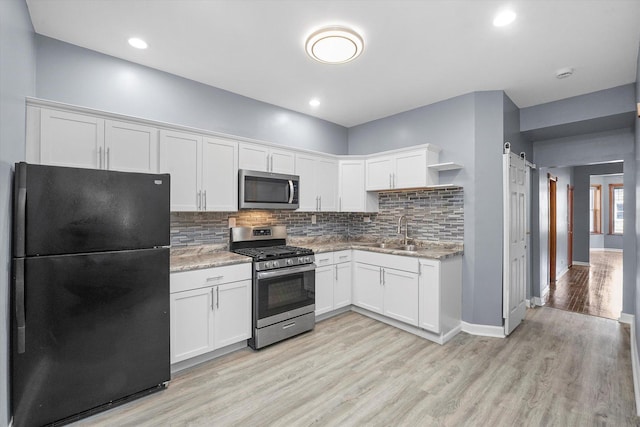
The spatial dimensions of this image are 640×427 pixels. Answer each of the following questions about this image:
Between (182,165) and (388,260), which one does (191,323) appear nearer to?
(182,165)

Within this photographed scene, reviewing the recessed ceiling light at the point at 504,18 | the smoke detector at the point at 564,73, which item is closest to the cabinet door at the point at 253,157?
the recessed ceiling light at the point at 504,18

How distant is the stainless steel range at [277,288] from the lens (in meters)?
2.97

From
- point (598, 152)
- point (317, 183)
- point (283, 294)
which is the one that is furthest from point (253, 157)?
point (598, 152)

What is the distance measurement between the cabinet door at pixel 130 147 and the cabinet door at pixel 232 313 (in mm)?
1298

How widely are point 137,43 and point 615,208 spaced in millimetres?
12979

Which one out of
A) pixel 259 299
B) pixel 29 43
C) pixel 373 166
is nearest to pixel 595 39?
pixel 373 166

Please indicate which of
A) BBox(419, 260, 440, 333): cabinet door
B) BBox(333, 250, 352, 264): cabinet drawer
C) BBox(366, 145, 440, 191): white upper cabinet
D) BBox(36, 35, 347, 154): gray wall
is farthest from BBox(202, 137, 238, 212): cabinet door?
BBox(419, 260, 440, 333): cabinet door

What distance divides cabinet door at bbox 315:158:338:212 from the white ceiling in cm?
102

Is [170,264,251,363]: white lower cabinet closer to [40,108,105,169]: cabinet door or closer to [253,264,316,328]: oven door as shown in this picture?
[253,264,316,328]: oven door

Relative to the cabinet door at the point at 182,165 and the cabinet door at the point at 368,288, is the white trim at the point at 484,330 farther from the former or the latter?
the cabinet door at the point at 182,165

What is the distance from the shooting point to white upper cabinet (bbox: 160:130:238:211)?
2.77 meters

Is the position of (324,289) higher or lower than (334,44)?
lower

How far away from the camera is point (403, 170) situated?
383 centimetres

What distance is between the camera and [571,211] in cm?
695
